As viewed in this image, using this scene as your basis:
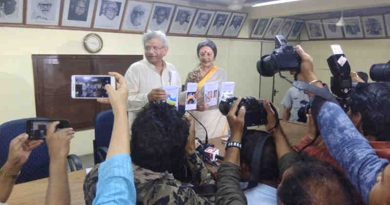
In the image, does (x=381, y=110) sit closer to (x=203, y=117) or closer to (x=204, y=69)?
(x=203, y=117)

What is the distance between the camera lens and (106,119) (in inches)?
94.1

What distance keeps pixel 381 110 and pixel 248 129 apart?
44 cm

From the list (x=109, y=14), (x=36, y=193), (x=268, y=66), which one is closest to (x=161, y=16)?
(x=109, y=14)

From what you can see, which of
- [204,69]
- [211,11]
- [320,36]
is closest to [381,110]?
[204,69]

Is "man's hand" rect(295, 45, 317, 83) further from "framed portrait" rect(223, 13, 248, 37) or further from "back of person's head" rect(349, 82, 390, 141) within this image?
Result: "framed portrait" rect(223, 13, 248, 37)

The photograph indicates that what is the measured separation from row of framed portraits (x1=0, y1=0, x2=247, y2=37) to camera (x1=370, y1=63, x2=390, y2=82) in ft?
9.80

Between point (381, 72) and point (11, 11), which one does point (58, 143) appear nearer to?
point (381, 72)

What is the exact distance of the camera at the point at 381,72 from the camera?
1070 millimetres

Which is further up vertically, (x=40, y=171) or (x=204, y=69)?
(x=204, y=69)

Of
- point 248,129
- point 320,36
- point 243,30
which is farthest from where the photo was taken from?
point 320,36

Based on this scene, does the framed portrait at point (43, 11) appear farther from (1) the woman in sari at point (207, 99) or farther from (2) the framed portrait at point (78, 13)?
(1) the woman in sari at point (207, 99)

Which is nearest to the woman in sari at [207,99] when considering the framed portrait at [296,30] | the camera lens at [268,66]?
the camera lens at [268,66]

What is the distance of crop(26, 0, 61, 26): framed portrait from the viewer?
3.04m

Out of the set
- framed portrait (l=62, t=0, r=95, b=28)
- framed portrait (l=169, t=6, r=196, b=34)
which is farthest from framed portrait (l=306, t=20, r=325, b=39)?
framed portrait (l=62, t=0, r=95, b=28)
